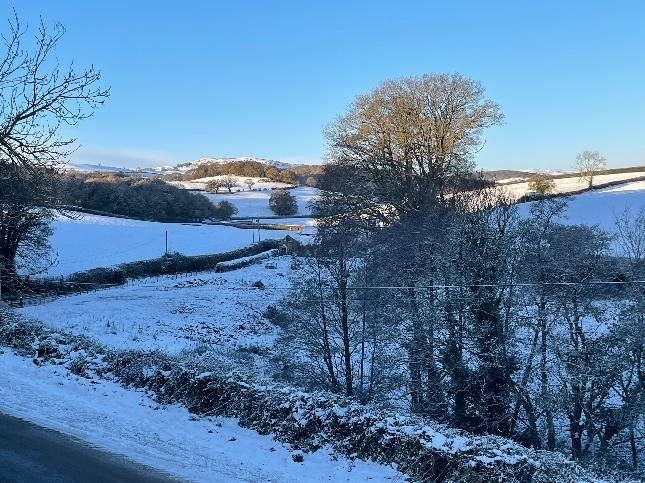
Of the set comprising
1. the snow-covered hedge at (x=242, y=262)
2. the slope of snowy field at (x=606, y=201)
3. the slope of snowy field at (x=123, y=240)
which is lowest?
the snow-covered hedge at (x=242, y=262)

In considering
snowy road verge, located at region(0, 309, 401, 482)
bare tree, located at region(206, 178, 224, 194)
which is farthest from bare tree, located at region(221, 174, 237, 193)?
snowy road verge, located at region(0, 309, 401, 482)

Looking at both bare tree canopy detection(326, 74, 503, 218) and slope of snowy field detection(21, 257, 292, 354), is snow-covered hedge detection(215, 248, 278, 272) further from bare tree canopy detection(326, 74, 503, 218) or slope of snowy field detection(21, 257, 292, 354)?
bare tree canopy detection(326, 74, 503, 218)

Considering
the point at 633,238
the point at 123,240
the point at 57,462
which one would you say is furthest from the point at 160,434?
the point at 123,240

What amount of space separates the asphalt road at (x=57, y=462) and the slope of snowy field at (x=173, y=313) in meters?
12.8

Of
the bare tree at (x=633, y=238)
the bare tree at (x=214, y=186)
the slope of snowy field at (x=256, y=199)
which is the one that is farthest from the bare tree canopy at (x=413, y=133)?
the bare tree at (x=214, y=186)

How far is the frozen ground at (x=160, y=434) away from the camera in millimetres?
6520

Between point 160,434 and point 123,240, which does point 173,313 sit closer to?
point 160,434

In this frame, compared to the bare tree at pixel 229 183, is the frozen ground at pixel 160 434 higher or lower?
lower

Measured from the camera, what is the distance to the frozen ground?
6.52 meters

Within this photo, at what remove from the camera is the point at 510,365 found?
17.4 m

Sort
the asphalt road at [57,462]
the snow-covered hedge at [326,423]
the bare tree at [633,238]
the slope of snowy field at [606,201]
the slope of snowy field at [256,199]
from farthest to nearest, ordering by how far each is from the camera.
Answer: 1. the slope of snowy field at [256,199]
2. the slope of snowy field at [606,201]
3. the bare tree at [633,238]
4. the snow-covered hedge at [326,423]
5. the asphalt road at [57,462]

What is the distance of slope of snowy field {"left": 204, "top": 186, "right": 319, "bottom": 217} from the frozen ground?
100m

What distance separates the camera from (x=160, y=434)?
754 cm

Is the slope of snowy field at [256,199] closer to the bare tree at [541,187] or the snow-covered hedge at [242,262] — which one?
the snow-covered hedge at [242,262]
